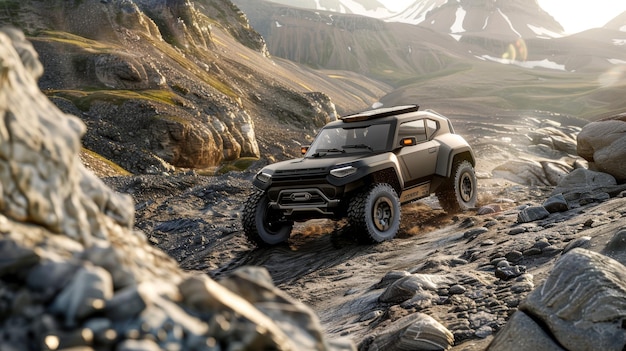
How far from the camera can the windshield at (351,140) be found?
11.4 meters

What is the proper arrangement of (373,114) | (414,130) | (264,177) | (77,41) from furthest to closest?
1. (77,41)
2. (414,130)
3. (373,114)
4. (264,177)

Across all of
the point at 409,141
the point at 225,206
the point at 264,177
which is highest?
the point at 409,141

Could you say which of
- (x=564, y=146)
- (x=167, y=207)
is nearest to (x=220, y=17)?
(x=564, y=146)

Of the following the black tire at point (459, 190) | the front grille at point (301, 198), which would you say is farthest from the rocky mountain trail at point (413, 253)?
the front grille at point (301, 198)

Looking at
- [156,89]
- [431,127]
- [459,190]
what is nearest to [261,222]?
[431,127]

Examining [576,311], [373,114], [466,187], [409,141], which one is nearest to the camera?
[576,311]

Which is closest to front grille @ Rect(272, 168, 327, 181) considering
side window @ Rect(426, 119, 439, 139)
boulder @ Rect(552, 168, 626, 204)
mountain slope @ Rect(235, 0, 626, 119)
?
side window @ Rect(426, 119, 439, 139)

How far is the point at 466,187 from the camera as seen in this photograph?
44.0 feet

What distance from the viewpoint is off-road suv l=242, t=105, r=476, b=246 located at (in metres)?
10.4

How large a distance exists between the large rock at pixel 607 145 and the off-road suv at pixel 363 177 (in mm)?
3669

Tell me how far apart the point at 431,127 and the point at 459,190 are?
158cm

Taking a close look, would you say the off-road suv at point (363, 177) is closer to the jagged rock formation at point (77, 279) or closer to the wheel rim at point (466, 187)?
the wheel rim at point (466, 187)

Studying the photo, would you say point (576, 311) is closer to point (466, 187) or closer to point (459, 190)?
point (459, 190)

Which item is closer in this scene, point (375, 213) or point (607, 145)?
point (375, 213)
